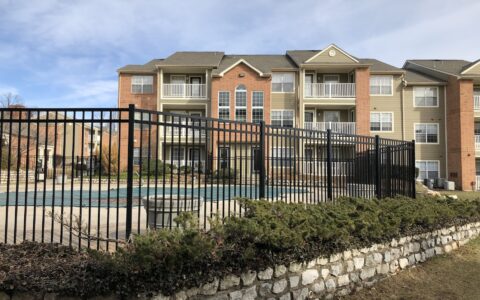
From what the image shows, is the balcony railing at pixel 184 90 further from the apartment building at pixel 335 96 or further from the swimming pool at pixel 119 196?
the swimming pool at pixel 119 196

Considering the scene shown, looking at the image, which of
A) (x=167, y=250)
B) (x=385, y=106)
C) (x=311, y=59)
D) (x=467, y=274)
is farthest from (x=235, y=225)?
(x=385, y=106)

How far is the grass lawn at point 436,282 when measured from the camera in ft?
18.2

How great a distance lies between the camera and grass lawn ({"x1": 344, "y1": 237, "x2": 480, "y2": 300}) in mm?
5555

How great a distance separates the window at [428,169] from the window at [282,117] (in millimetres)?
10840

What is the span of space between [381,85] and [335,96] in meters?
4.50

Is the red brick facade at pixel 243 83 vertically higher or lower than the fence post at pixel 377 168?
higher

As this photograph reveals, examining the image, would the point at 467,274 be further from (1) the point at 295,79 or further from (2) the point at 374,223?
(1) the point at 295,79

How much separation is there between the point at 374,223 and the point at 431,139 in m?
27.7

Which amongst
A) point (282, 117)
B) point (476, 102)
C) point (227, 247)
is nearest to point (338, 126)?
point (282, 117)

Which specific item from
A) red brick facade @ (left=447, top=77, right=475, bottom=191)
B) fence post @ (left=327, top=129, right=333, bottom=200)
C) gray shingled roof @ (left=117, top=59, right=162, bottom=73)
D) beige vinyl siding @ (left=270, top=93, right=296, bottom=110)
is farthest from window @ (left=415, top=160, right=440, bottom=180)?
fence post @ (left=327, top=129, right=333, bottom=200)

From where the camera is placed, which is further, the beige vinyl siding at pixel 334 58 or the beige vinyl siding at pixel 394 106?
the beige vinyl siding at pixel 394 106

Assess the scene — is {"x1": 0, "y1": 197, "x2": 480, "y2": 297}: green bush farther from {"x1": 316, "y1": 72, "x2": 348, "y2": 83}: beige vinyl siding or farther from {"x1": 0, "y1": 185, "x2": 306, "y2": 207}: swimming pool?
{"x1": 316, "y1": 72, "x2": 348, "y2": 83}: beige vinyl siding

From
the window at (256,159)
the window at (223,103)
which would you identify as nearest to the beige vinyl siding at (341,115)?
the window at (223,103)

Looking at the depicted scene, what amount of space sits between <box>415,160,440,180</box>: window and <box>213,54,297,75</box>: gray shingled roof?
12.8 meters
